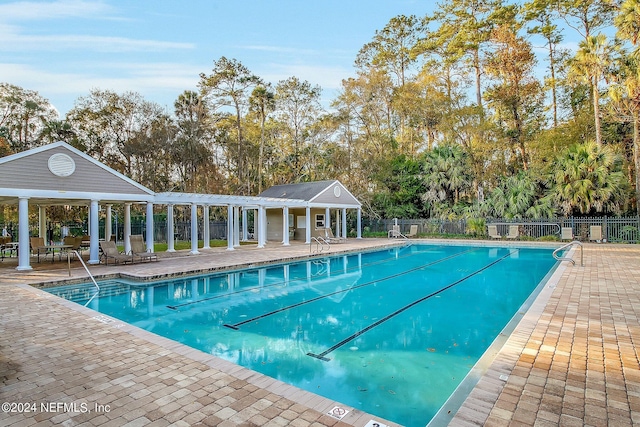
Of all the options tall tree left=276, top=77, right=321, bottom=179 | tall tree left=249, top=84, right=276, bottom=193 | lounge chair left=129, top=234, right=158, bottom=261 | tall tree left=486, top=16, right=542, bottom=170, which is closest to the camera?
lounge chair left=129, top=234, right=158, bottom=261

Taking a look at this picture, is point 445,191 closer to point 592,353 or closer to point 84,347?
point 592,353

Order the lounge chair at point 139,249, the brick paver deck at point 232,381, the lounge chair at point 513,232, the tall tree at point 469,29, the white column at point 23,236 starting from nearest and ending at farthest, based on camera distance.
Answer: the brick paver deck at point 232,381 → the white column at point 23,236 → the lounge chair at point 139,249 → the lounge chair at point 513,232 → the tall tree at point 469,29

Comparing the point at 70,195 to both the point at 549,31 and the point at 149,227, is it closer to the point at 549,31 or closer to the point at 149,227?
the point at 149,227

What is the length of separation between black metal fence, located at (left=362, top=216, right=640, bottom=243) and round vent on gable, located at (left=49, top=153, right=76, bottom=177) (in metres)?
19.4

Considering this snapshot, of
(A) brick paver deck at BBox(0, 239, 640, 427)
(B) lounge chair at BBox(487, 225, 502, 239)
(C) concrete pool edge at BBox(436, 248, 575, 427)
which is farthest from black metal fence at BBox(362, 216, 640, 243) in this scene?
(C) concrete pool edge at BBox(436, 248, 575, 427)

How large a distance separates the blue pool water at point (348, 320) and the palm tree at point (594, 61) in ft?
43.4

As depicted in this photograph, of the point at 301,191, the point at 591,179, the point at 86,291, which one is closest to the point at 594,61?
the point at 591,179

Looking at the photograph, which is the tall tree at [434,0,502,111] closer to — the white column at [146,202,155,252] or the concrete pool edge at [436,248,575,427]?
the white column at [146,202,155,252]

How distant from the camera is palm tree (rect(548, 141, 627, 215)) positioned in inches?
736

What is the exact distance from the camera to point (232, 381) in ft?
11.4

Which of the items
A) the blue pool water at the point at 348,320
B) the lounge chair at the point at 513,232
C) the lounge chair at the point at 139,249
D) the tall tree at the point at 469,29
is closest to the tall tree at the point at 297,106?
the tall tree at the point at 469,29

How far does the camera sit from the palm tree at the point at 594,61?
18891 millimetres

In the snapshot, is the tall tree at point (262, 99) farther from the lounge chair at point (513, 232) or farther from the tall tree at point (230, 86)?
the lounge chair at point (513, 232)

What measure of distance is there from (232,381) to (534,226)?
2286cm
